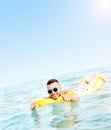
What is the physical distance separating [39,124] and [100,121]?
187 cm

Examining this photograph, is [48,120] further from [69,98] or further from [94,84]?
[94,84]

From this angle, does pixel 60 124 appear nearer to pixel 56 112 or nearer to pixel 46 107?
pixel 56 112

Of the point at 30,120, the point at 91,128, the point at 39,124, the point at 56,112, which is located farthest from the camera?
the point at 56,112

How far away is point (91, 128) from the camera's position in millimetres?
6188

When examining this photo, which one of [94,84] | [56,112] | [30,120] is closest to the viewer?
[30,120]

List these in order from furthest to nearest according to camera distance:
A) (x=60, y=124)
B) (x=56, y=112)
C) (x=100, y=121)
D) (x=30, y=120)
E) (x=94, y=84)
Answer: (x=94, y=84) → (x=56, y=112) → (x=30, y=120) → (x=60, y=124) → (x=100, y=121)

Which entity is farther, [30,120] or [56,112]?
[56,112]

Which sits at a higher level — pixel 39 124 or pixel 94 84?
pixel 94 84

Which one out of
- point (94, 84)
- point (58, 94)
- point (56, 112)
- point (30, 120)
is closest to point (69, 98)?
point (58, 94)

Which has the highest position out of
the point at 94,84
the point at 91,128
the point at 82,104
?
the point at 94,84

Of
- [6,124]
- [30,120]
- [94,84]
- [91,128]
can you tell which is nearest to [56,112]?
[30,120]

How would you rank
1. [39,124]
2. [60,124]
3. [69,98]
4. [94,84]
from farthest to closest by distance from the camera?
[94,84], [69,98], [39,124], [60,124]

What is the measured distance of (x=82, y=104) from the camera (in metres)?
9.60

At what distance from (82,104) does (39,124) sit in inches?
88.8
